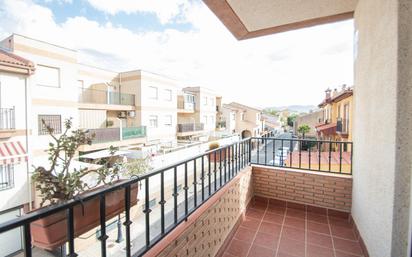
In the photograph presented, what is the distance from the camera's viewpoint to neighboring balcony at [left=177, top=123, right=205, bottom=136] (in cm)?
1830

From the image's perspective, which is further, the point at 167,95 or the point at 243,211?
the point at 167,95

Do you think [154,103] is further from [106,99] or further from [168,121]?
[106,99]

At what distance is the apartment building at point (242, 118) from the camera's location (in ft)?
80.8

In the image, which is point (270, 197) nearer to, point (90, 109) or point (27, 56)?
point (27, 56)

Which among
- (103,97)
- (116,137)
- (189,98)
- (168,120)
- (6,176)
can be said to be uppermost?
(189,98)

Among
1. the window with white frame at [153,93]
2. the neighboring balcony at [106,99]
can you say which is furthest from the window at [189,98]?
the neighboring balcony at [106,99]

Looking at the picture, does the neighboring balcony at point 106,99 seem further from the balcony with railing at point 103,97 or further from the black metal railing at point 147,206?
the black metal railing at point 147,206

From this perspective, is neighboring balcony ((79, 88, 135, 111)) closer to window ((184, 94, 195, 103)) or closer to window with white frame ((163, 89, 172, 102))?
window with white frame ((163, 89, 172, 102))

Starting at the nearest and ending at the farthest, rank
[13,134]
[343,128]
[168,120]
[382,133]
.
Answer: [382,133] → [13,134] → [343,128] → [168,120]

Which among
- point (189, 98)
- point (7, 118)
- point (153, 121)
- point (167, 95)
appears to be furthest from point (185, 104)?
point (7, 118)

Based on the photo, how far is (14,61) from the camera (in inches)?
288

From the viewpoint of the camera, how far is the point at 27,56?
8.41 meters

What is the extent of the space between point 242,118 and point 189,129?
875 centimetres

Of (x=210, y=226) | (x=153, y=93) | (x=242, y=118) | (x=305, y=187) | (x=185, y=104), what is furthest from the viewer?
(x=242, y=118)
